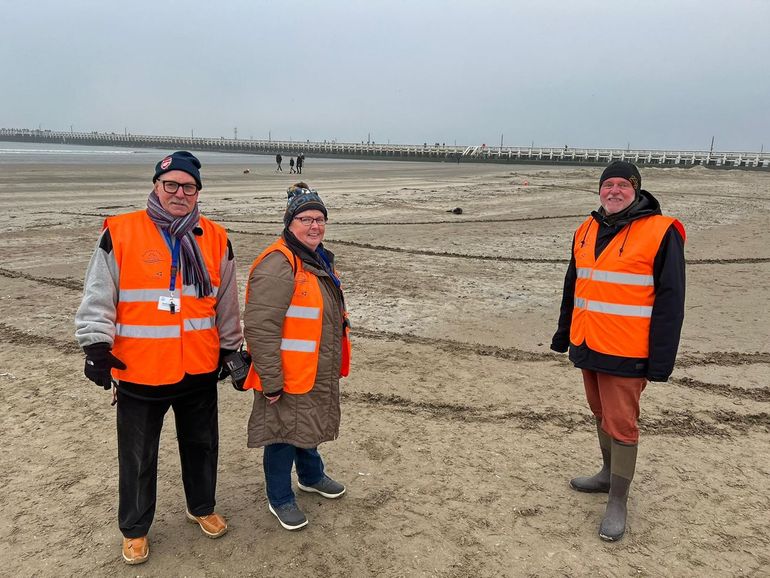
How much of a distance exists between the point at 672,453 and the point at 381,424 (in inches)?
84.6

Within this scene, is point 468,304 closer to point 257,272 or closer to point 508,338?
point 508,338

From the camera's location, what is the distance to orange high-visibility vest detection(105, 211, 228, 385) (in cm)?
260

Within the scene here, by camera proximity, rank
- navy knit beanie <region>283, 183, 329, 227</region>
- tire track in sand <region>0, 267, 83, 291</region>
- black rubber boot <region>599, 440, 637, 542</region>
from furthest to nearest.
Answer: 1. tire track in sand <region>0, 267, 83, 291</region>
2. black rubber boot <region>599, 440, 637, 542</region>
3. navy knit beanie <region>283, 183, 329, 227</region>

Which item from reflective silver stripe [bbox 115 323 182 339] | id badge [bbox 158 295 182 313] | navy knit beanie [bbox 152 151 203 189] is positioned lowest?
reflective silver stripe [bbox 115 323 182 339]

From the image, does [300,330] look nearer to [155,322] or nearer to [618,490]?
[155,322]

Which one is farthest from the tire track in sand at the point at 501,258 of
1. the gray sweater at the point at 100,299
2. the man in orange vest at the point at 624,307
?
the gray sweater at the point at 100,299

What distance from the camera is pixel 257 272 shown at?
2.87 metres

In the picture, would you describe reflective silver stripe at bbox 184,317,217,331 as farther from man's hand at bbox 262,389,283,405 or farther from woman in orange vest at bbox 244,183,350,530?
man's hand at bbox 262,389,283,405

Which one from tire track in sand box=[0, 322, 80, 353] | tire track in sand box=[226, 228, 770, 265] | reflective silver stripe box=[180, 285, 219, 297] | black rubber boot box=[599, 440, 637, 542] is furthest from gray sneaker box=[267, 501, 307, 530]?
tire track in sand box=[226, 228, 770, 265]

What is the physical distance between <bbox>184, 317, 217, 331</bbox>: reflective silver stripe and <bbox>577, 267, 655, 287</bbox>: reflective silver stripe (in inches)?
83.3

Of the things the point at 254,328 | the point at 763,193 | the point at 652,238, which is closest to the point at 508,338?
the point at 652,238

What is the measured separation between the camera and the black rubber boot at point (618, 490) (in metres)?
3.17

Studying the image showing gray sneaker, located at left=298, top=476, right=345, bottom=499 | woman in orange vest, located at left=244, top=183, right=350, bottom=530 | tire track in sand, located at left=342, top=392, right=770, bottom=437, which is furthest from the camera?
tire track in sand, located at left=342, top=392, right=770, bottom=437

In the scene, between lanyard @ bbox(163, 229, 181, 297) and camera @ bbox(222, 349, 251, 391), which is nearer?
lanyard @ bbox(163, 229, 181, 297)
